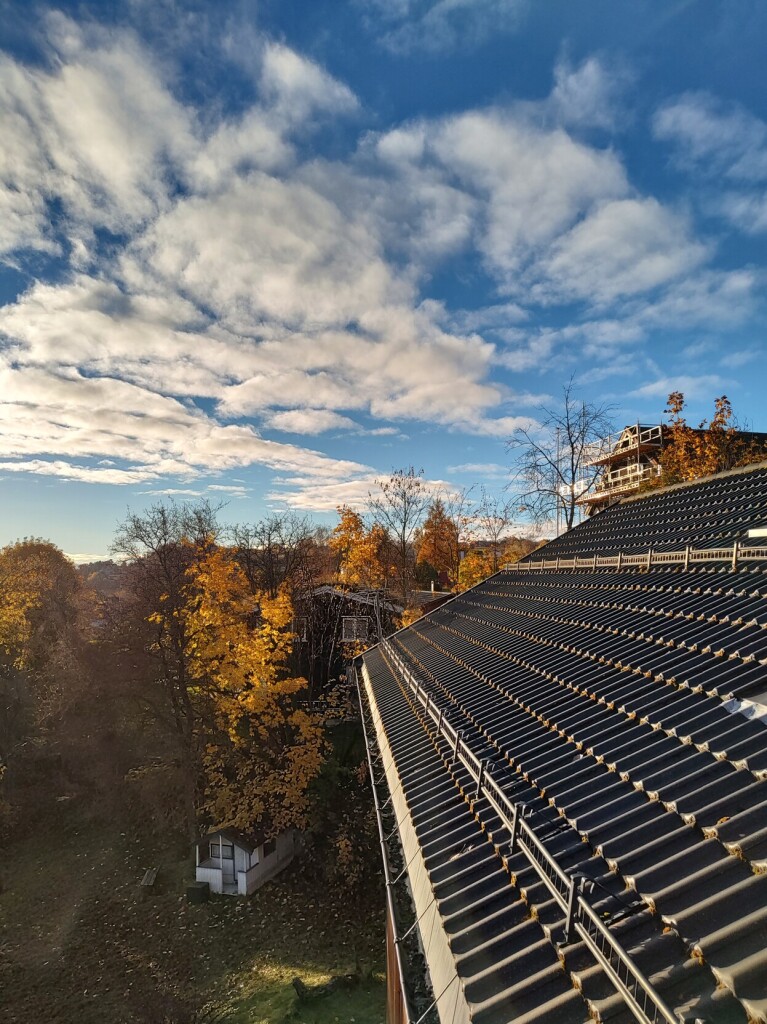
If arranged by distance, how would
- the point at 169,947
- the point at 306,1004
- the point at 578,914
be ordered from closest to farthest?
the point at 578,914 → the point at 306,1004 → the point at 169,947

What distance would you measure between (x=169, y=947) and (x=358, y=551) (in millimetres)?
17790

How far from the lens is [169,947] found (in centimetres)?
1417

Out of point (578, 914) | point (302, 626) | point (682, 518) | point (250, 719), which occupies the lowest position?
point (250, 719)

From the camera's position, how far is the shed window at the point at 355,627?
89.9ft

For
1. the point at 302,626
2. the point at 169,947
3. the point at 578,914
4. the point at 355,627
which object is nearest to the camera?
the point at 578,914

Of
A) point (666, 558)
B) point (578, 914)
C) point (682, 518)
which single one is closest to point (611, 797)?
point (578, 914)

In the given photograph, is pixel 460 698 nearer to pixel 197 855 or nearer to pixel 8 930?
pixel 197 855

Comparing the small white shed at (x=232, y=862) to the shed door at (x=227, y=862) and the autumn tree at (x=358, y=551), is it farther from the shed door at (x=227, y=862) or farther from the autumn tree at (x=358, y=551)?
the autumn tree at (x=358, y=551)

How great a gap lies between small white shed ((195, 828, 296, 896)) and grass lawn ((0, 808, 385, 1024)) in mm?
433

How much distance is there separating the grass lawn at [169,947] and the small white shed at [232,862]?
0.43 metres

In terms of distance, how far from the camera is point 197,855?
1714cm

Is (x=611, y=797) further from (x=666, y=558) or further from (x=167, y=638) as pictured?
(x=167, y=638)

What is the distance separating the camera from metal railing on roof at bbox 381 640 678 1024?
5.58ft

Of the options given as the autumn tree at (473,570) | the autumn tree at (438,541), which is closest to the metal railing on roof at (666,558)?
the autumn tree at (473,570)
